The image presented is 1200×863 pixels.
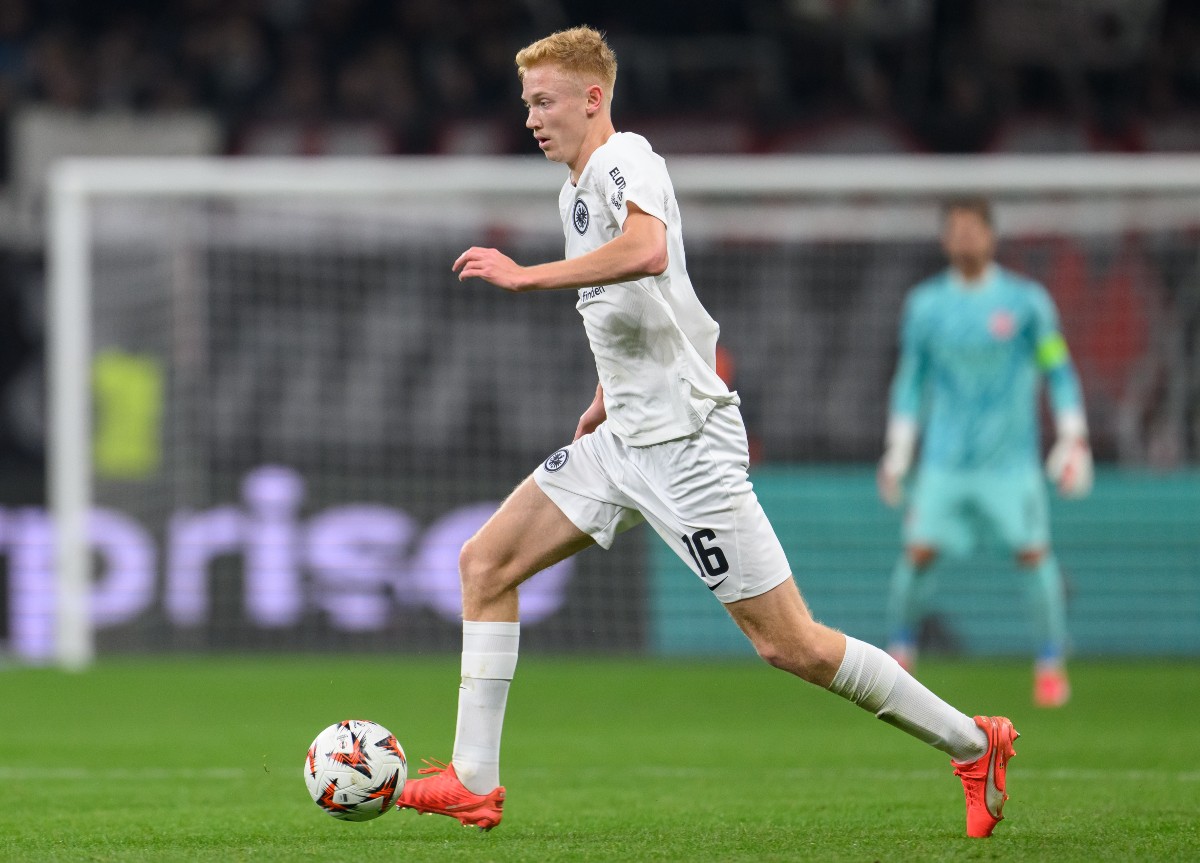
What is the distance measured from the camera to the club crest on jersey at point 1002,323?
9172mm

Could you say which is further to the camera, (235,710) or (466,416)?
(466,416)

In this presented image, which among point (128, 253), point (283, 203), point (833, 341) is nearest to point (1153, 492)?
point (833, 341)

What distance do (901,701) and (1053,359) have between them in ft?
15.2

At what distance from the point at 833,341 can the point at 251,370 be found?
379cm

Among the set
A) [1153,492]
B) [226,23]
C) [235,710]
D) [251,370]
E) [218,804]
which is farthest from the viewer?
[226,23]

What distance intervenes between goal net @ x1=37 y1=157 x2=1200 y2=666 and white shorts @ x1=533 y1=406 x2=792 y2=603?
6.42m

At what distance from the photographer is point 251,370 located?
483 inches

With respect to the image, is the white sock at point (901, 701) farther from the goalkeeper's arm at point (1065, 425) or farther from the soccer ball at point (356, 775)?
the goalkeeper's arm at point (1065, 425)

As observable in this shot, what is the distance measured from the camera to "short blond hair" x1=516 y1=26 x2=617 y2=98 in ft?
15.1

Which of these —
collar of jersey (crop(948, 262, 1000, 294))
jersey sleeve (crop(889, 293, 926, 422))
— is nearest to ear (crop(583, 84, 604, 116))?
jersey sleeve (crop(889, 293, 926, 422))

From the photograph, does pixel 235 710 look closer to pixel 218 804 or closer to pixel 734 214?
pixel 218 804

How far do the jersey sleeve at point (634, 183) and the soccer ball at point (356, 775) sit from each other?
1.41 m

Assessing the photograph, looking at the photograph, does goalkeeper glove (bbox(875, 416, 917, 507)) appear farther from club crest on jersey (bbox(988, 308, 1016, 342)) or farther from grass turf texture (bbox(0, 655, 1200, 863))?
grass turf texture (bbox(0, 655, 1200, 863))

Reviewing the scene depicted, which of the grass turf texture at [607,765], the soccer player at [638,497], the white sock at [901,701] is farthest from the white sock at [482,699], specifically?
the white sock at [901,701]
